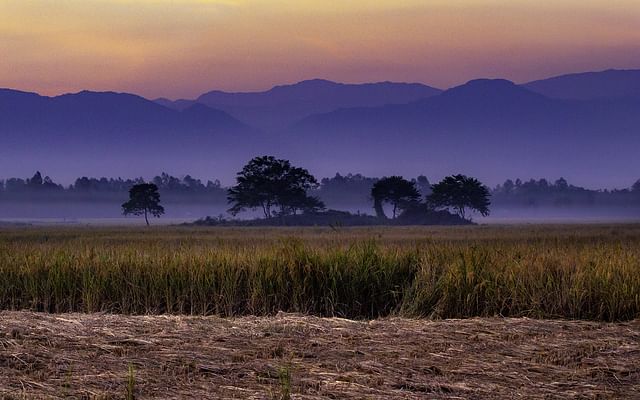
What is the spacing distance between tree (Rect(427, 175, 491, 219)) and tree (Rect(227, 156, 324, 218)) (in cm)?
1761

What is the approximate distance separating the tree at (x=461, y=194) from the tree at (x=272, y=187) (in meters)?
17.6

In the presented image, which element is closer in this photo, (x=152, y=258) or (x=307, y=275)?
(x=307, y=275)

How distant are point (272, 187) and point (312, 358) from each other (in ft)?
293

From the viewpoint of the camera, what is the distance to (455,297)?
1420 centimetres

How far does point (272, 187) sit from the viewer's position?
3900 inches

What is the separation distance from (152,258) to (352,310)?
3461 millimetres

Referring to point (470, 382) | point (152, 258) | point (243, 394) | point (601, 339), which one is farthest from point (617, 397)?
point (152, 258)

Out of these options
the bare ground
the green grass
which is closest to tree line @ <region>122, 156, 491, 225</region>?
the green grass

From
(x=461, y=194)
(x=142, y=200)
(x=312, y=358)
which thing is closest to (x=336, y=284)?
(x=312, y=358)

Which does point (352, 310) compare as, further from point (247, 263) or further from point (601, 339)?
point (601, 339)

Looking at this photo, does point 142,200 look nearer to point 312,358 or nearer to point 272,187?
point 272,187

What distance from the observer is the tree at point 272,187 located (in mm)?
99000

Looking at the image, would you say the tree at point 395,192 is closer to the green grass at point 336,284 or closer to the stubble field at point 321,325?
the stubble field at point 321,325

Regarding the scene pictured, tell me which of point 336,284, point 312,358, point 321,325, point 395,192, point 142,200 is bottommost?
point 312,358
